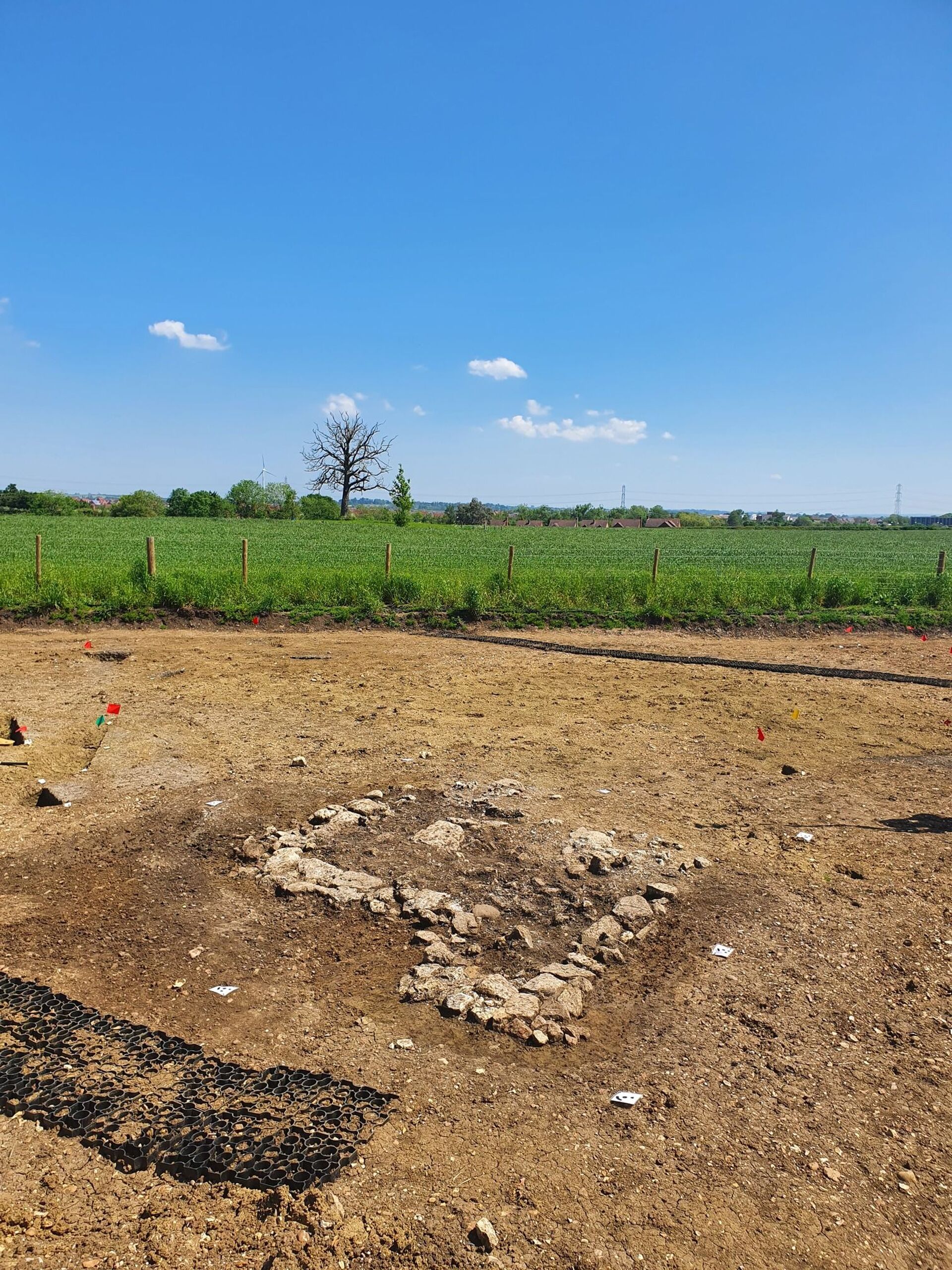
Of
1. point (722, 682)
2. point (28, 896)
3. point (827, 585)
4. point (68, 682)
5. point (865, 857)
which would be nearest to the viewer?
point (28, 896)

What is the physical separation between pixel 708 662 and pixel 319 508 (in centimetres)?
7265

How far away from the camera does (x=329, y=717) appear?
326 inches

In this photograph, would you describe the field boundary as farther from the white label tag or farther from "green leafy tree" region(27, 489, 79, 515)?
"green leafy tree" region(27, 489, 79, 515)

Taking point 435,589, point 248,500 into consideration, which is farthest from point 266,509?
point 435,589

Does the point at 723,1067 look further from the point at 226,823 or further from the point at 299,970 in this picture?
the point at 226,823

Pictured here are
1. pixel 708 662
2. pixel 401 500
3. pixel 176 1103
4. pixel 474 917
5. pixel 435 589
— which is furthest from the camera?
pixel 401 500

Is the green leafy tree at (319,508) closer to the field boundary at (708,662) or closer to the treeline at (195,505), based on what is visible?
the treeline at (195,505)

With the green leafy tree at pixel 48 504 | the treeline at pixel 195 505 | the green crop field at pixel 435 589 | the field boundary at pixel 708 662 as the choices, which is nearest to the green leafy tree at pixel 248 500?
the treeline at pixel 195 505

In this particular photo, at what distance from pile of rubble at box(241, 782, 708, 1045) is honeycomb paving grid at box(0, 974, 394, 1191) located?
75 centimetres

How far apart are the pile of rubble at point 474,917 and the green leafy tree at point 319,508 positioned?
7450cm

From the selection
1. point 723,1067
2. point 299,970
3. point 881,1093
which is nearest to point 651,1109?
point 723,1067

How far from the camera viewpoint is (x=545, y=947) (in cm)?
409

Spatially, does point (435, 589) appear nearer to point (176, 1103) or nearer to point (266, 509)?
point (176, 1103)

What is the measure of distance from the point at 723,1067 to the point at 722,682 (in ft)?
25.2
